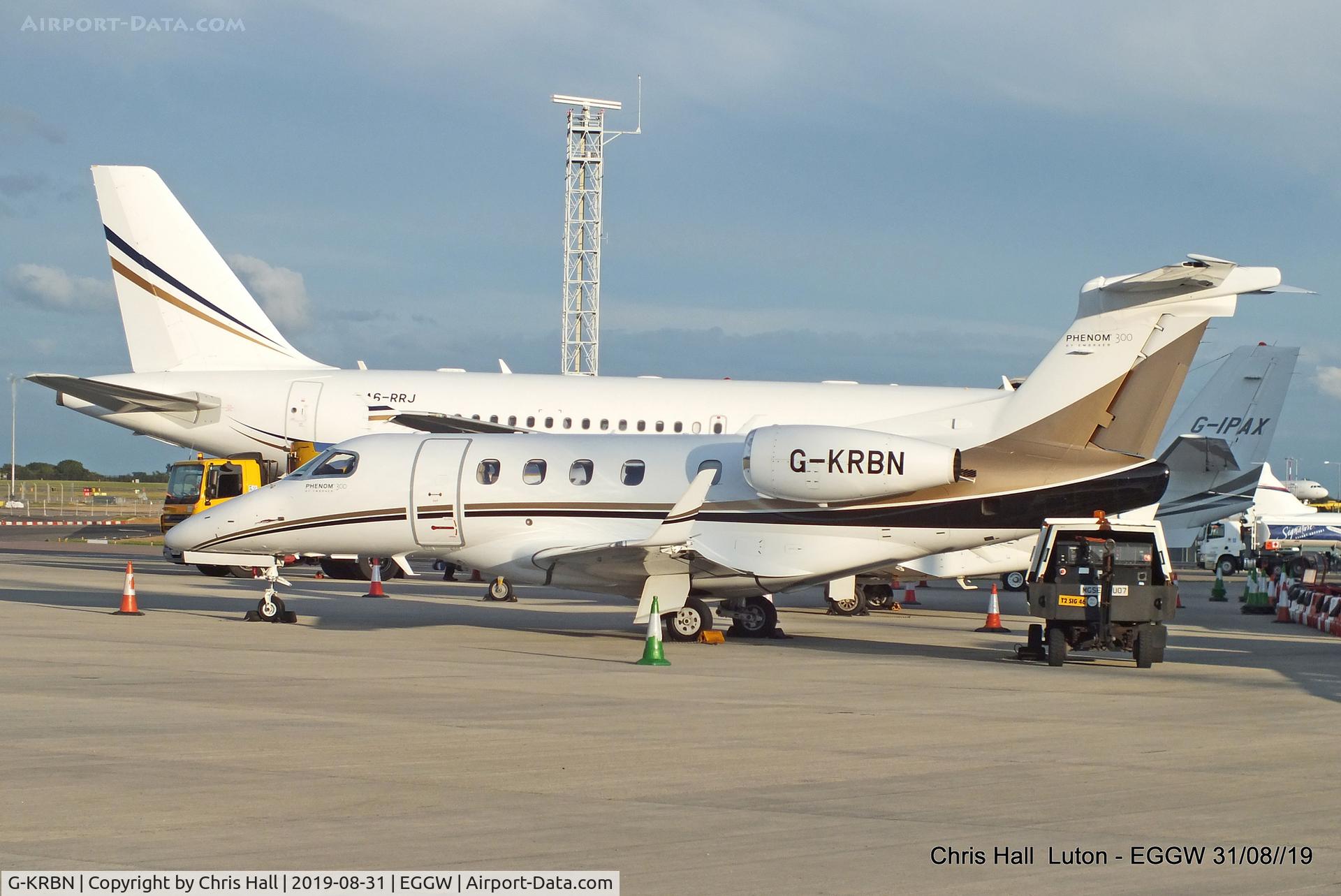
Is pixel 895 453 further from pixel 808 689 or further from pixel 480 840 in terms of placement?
pixel 480 840

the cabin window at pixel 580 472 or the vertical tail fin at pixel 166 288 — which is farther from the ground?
the vertical tail fin at pixel 166 288

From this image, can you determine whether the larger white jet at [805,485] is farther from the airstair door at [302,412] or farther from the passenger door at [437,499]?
the airstair door at [302,412]

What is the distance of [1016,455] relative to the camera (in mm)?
19875

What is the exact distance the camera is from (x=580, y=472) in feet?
68.7

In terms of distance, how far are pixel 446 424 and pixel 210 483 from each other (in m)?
9.22

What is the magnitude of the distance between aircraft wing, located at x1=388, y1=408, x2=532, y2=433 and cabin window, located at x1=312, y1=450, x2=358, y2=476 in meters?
8.29

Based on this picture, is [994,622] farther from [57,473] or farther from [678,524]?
[57,473]

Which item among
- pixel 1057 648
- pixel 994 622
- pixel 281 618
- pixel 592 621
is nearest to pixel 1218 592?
pixel 994 622

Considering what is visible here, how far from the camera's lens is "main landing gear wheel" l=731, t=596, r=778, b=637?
21734mm

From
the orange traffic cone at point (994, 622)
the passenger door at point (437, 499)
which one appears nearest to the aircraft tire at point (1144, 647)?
the orange traffic cone at point (994, 622)

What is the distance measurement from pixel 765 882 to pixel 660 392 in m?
24.6

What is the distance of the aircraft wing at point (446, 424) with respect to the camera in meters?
30.2

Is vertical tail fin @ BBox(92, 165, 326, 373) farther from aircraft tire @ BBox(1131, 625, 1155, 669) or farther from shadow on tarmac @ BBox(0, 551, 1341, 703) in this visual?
aircraft tire @ BBox(1131, 625, 1155, 669)

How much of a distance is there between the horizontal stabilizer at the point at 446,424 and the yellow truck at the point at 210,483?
6.03m
